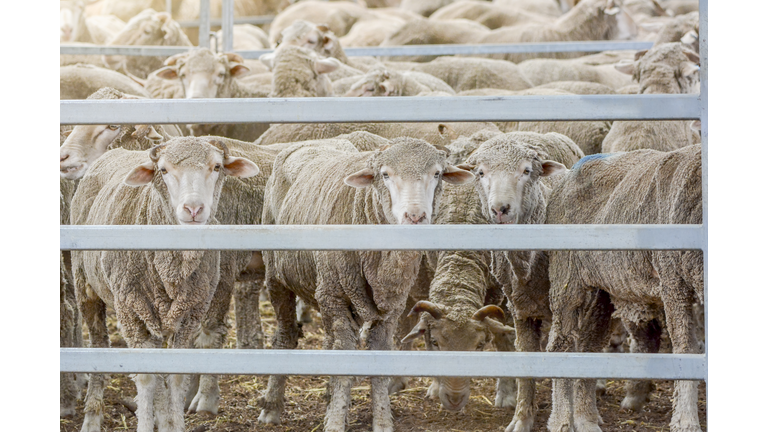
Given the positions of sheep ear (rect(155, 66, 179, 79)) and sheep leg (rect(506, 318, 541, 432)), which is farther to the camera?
sheep ear (rect(155, 66, 179, 79))

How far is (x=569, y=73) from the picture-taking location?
31.1ft

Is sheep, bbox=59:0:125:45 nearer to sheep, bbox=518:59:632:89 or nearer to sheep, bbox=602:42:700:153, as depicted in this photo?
sheep, bbox=518:59:632:89

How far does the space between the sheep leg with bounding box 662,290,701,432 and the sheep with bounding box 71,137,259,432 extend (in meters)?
2.10

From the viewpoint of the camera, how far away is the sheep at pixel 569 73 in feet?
31.1

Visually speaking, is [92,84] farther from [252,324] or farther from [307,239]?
[307,239]

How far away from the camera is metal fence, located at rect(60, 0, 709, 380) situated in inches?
117

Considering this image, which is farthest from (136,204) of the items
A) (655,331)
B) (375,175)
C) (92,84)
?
(92,84)

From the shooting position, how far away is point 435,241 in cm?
302

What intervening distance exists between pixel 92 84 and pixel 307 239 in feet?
17.2

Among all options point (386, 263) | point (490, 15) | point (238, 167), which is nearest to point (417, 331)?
point (386, 263)

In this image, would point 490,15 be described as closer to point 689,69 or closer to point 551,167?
point 689,69

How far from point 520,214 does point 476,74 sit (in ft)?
15.7

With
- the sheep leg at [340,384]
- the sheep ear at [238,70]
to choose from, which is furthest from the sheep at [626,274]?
the sheep ear at [238,70]

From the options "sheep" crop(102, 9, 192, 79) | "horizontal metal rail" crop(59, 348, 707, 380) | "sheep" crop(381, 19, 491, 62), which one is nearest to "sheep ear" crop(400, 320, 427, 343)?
"horizontal metal rail" crop(59, 348, 707, 380)
